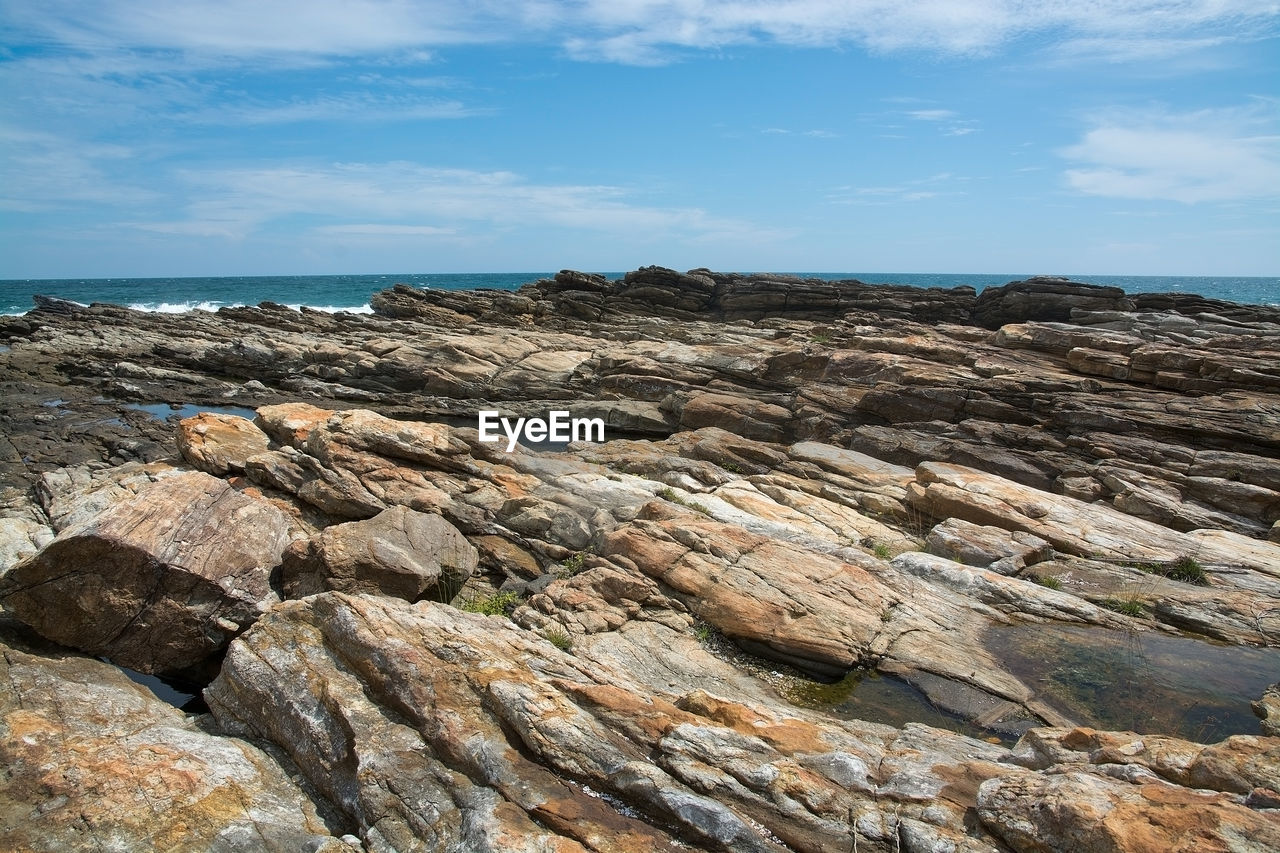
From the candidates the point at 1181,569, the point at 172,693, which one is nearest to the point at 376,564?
the point at 172,693

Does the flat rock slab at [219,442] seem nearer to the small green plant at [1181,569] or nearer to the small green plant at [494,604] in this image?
the small green plant at [494,604]

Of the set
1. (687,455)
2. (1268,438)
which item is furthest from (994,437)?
(687,455)

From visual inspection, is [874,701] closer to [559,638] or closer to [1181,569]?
[559,638]

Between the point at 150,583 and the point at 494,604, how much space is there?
4.78 metres

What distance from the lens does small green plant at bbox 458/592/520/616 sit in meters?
11.6

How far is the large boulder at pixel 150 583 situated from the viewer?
963cm

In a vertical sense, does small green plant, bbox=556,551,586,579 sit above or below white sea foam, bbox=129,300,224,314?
below

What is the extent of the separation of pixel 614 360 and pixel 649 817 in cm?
2738

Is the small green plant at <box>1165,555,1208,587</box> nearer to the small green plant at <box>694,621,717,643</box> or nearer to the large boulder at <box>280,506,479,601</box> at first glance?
the small green plant at <box>694,621,717,643</box>

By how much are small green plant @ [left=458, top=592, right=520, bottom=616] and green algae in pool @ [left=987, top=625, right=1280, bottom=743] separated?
7.40 m

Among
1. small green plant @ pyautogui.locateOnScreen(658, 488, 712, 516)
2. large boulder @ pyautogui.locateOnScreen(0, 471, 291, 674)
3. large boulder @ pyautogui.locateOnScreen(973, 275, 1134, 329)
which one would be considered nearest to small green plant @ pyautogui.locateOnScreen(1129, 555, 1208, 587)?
small green plant @ pyautogui.locateOnScreen(658, 488, 712, 516)

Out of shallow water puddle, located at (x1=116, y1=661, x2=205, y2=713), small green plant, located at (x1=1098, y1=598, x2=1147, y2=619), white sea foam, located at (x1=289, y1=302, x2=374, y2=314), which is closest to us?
shallow water puddle, located at (x1=116, y1=661, x2=205, y2=713)

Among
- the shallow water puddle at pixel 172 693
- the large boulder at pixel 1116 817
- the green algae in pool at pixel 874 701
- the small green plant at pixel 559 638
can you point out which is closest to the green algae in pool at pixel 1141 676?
the green algae in pool at pixel 874 701

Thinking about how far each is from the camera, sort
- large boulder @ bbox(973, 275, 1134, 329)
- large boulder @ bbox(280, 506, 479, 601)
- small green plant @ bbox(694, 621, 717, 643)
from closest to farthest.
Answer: small green plant @ bbox(694, 621, 717, 643) < large boulder @ bbox(280, 506, 479, 601) < large boulder @ bbox(973, 275, 1134, 329)
